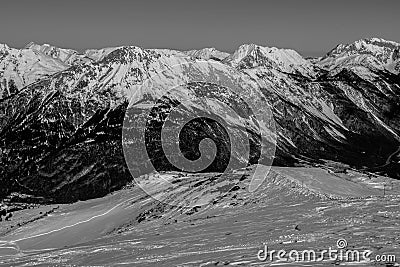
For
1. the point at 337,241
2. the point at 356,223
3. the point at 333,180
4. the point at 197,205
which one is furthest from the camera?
the point at 333,180

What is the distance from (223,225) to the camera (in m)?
61.1

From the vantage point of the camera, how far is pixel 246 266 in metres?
34.3

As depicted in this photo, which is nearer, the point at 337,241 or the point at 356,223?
the point at 337,241

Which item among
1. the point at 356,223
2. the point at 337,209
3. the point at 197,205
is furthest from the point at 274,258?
the point at 197,205

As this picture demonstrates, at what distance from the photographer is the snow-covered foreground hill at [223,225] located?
41.5m

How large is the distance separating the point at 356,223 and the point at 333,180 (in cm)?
6037

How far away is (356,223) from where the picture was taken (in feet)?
158

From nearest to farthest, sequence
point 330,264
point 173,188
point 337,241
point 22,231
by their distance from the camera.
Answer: point 330,264 → point 337,241 → point 22,231 → point 173,188

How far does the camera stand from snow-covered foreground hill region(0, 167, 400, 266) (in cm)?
4147

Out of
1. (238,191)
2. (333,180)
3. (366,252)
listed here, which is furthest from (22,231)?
(366,252)

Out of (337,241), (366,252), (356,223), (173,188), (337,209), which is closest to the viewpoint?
(366,252)

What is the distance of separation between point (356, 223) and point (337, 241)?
9658mm

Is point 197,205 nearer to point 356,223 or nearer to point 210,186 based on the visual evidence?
point 210,186

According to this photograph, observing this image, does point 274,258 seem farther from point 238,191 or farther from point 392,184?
point 392,184
